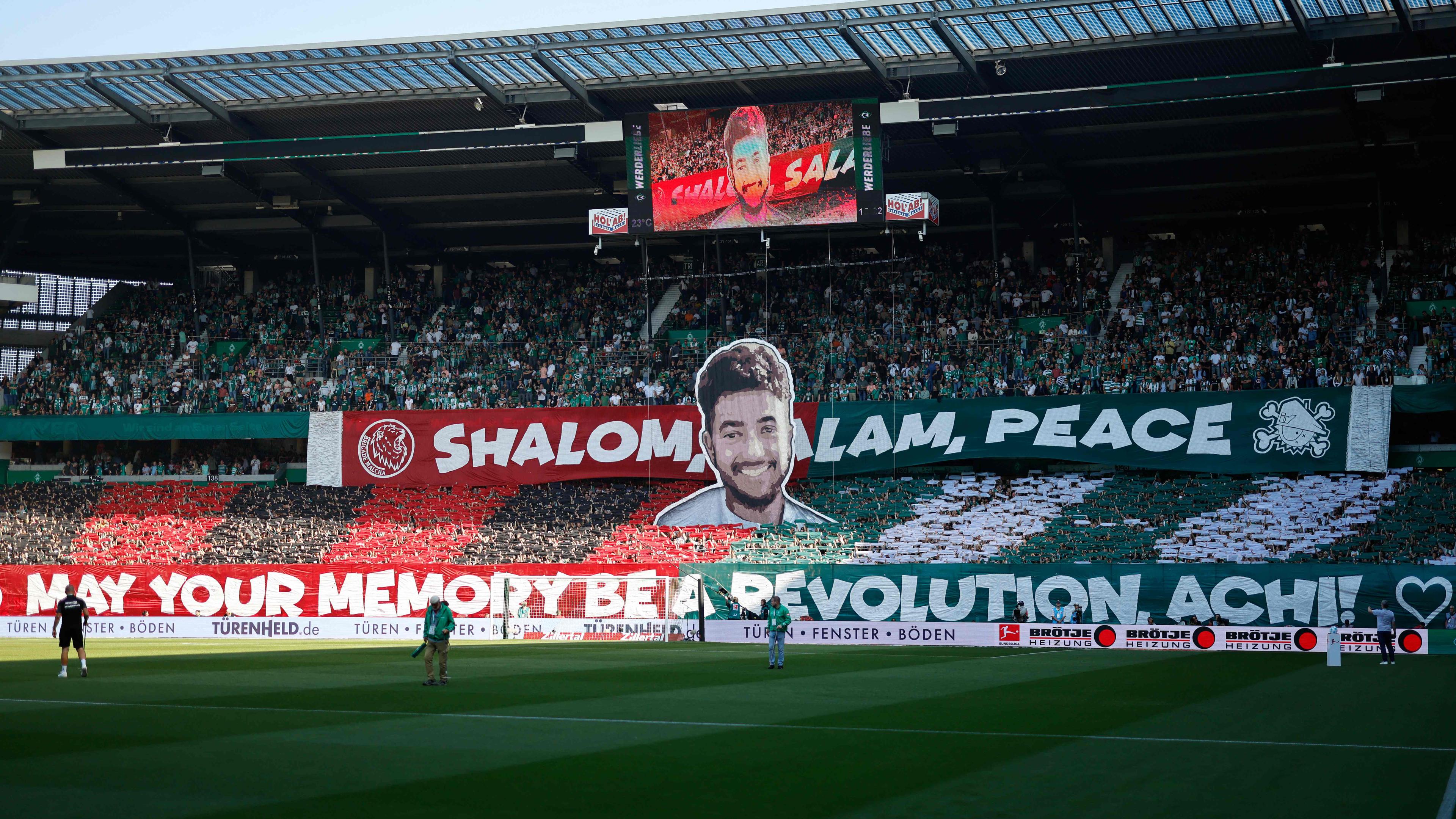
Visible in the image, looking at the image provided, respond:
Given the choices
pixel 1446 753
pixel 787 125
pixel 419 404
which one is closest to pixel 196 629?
pixel 419 404

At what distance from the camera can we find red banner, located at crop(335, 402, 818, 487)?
50875mm

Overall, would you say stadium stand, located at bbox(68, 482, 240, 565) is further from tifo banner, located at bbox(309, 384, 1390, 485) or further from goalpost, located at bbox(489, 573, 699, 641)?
goalpost, located at bbox(489, 573, 699, 641)

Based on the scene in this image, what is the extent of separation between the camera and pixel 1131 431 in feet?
151

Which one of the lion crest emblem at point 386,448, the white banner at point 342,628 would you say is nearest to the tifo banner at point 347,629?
the white banner at point 342,628

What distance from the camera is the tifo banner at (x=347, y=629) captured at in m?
39.8

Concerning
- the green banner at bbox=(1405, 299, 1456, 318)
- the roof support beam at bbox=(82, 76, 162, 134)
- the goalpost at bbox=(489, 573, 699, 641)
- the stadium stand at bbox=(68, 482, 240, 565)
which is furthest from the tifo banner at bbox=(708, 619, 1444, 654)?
the roof support beam at bbox=(82, 76, 162, 134)

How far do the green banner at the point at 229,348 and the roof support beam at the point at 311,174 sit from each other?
20.0 feet

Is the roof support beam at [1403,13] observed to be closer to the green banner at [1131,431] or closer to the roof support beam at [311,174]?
the green banner at [1131,431]

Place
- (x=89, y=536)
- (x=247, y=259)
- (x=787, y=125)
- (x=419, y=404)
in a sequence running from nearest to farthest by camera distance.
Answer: (x=787, y=125) → (x=89, y=536) → (x=419, y=404) → (x=247, y=259)

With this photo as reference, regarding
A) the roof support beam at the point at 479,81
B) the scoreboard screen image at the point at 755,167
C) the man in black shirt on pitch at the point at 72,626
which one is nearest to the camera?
the man in black shirt on pitch at the point at 72,626

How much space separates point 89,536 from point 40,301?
21775 millimetres

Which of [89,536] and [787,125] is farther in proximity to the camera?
[89,536]

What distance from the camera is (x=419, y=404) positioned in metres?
Answer: 54.8

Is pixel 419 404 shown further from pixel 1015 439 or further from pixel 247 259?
pixel 1015 439
